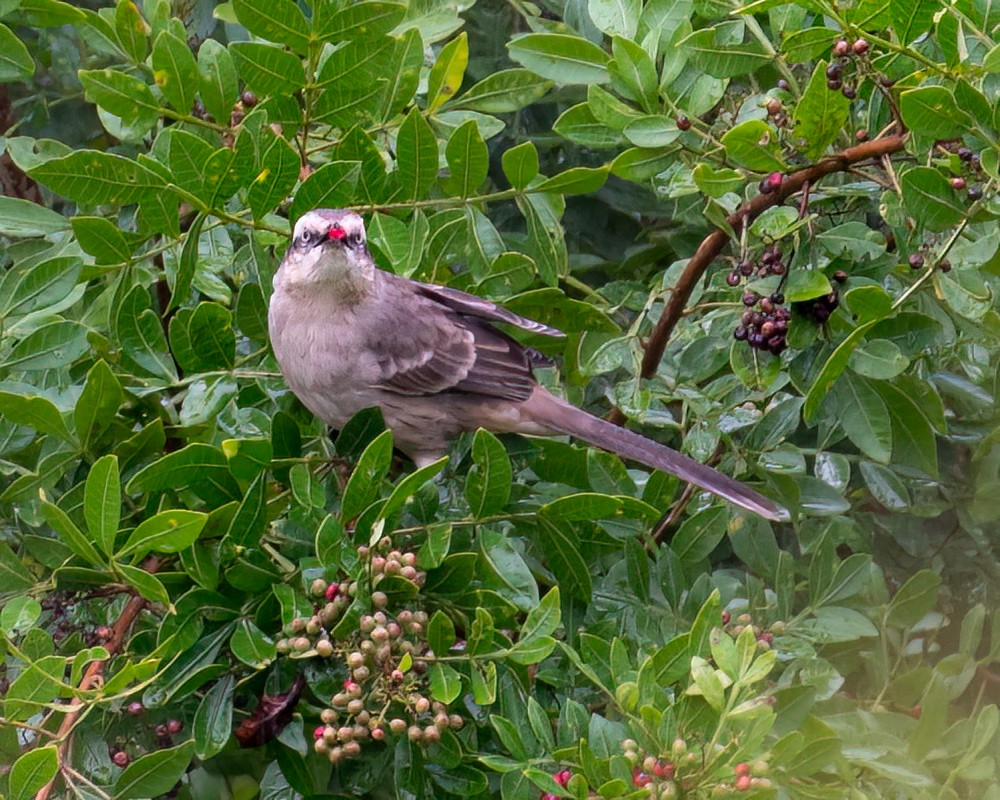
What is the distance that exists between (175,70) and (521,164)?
741 mm

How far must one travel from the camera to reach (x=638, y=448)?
3227 mm

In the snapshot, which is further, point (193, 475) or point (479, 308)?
point (479, 308)

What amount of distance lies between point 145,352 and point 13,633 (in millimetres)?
604

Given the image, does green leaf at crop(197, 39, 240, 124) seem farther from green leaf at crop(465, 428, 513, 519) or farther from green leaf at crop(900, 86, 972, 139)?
green leaf at crop(900, 86, 972, 139)

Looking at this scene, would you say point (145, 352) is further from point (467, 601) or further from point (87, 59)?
point (87, 59)

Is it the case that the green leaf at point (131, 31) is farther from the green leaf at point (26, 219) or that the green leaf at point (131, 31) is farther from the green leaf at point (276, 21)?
the green leaf at point (276, 21)

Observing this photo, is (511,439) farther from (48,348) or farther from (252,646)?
(48,348)

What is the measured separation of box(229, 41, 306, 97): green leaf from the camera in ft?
8.84

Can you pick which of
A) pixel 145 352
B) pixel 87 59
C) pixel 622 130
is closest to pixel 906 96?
pixel 622 130

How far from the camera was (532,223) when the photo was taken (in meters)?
2.99

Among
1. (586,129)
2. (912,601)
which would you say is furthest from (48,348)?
(912,601)

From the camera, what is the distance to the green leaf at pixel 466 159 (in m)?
2.81

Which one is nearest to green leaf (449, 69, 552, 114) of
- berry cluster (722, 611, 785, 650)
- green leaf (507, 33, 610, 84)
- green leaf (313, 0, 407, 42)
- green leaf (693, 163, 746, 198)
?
green leaf (507, 33, 610, 84)

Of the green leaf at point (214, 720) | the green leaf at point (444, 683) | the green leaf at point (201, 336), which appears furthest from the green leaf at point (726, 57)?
the green leaf at point (214, 720)
